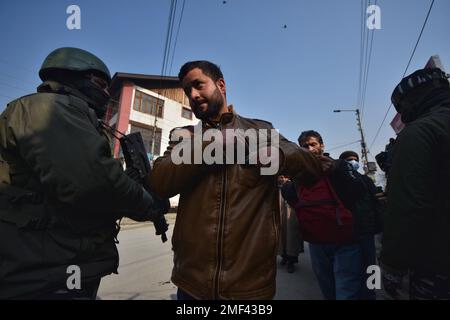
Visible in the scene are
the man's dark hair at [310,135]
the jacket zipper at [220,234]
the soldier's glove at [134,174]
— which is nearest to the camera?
the jacket zipper at [220,234]

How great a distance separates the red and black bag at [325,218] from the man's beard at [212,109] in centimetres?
122

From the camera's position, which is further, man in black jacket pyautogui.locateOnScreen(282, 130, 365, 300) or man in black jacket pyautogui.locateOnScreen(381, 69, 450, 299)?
man in black jacket pyautogui.locateOnScreen(282, 130, 365, 300)

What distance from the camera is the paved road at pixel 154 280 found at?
3.03 m

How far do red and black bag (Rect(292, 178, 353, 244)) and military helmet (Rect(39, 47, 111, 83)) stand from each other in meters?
2.04

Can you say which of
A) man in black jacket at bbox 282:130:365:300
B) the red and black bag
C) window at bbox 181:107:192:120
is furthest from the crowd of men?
window at bbox 181:107:192:120

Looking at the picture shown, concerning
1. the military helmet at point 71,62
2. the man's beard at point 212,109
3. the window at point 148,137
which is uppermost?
the window at point 148,137

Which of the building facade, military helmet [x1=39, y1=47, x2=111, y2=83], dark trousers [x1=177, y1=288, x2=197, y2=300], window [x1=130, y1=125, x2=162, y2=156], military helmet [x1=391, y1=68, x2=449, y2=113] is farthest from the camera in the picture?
window [x1=130, y1=125, x2=162, y2=156]

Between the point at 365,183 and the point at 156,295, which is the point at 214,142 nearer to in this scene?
the point at 365,183

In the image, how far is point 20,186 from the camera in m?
1.20

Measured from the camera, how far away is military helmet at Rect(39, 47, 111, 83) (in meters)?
1.63

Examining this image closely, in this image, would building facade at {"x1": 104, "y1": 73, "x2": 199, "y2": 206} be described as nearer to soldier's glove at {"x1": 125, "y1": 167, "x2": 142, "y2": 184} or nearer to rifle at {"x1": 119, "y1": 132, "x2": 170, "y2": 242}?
rifle at {"x1": 119, "y1": 132, "x2": 170, "y2": 242}

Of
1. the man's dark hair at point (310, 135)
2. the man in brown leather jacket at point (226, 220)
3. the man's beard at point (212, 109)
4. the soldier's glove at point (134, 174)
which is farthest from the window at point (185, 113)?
the man in brown leather jacket at point (226, 220)

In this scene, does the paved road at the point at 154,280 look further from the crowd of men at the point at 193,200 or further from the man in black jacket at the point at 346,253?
the crowd of men at the point at 193,200

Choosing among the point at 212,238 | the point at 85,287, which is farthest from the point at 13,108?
the point at 212,238
